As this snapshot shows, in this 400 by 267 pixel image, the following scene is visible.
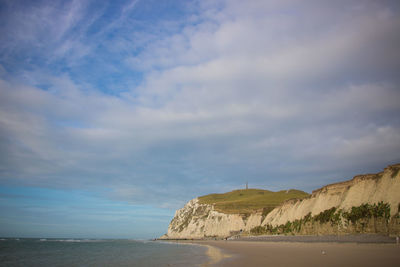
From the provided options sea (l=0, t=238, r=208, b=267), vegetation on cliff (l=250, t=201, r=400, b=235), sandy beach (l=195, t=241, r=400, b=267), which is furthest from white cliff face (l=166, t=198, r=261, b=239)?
sandy beach (l=195, t=241, r=400, b=267)

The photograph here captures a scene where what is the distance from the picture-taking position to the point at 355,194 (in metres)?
40.8

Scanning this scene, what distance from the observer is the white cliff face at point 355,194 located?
112 ft

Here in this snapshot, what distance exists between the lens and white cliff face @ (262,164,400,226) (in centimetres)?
3400

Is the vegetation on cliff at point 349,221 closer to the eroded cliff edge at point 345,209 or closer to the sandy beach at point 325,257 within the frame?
the eroded cliff edge at point 345,209

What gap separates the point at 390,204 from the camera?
106 feet

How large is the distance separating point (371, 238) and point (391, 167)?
12569 millimetres

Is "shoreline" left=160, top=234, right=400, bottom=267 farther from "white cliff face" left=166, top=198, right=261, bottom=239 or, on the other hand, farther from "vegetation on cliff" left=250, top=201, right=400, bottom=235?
"white cliff face" left=166, top=198, right=261, bottom=239

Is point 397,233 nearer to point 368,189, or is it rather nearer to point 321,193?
point 368,189

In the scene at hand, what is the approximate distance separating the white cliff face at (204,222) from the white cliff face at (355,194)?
89.2 ft

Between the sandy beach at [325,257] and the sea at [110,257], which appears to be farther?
the sea at [110,257]

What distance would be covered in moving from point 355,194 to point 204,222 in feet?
266

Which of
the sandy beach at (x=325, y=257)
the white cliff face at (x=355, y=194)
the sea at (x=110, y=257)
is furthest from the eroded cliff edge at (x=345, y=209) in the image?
the sea at (x=110, y=257)

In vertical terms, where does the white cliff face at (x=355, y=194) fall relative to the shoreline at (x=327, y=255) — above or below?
above

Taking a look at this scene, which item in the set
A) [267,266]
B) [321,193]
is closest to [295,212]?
[321,193]
